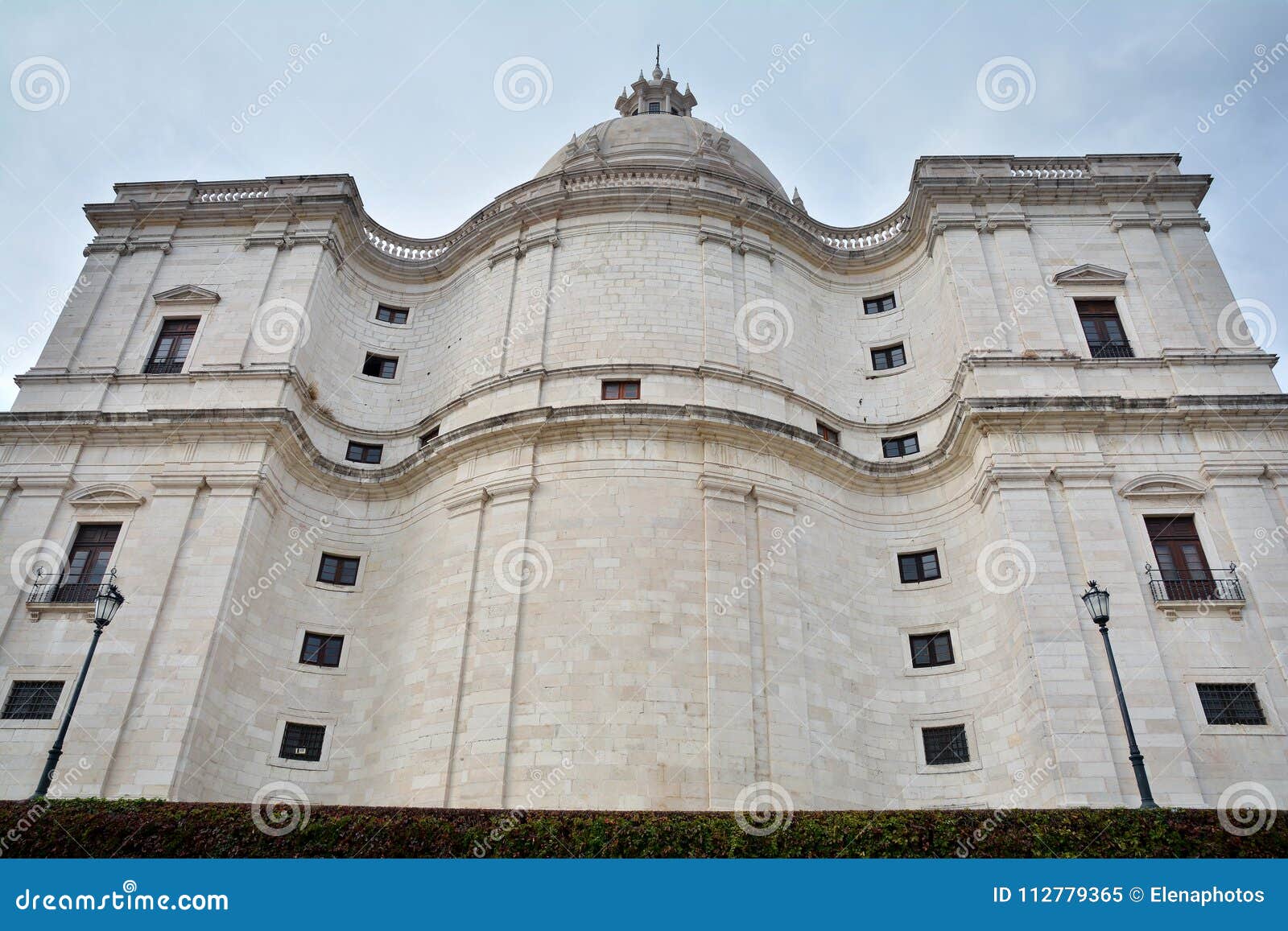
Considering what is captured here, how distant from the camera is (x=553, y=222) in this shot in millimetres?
29969

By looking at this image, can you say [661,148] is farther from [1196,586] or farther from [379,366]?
[1196,586]

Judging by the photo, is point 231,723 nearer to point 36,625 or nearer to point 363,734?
point 363,734

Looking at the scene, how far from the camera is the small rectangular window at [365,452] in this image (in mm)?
27922

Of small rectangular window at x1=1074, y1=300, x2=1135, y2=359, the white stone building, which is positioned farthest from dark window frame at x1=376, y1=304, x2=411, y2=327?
small rectangular window at x1=1074, y1=300, x2=1135, y2=359

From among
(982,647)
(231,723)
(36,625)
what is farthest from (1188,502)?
(36,625)

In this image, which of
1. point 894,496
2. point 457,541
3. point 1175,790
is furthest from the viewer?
point 894,496

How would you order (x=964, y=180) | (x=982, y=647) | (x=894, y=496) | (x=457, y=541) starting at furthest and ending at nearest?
(x=964, y=180) < (x=894, y=496) < (x=457, y=541) < (x=982, y=647)

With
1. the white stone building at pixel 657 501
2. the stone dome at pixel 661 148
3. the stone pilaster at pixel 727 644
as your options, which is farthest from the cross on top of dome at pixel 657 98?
the stone pilaster at pixel 727 644

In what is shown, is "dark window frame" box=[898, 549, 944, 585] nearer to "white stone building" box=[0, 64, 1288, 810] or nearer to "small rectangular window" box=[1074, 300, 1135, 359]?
"white stone building" box=[0, 64, 1288, 810]

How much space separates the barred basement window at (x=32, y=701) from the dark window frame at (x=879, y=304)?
26019 mm

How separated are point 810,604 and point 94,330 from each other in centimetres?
2321

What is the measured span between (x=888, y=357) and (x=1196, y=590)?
11805 mm

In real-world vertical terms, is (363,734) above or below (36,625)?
below

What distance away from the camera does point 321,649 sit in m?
24.0
